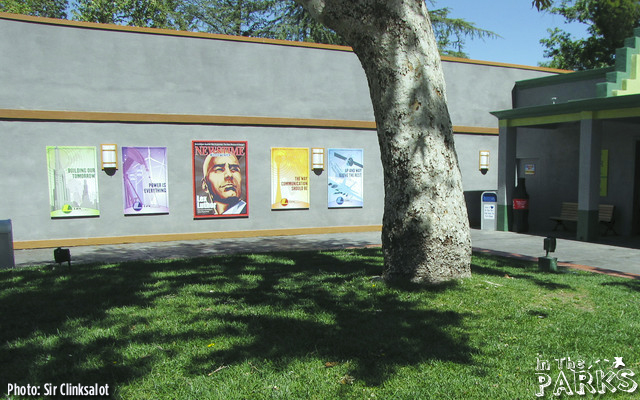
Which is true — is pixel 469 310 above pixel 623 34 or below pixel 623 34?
below

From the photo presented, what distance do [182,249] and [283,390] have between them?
8304 mm

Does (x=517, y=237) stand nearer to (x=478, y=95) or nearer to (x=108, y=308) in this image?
(x=478, y=95)

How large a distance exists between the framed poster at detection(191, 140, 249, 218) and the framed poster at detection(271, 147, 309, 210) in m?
0.81

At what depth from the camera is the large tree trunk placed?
19.9 ft

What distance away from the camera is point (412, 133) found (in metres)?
6.07

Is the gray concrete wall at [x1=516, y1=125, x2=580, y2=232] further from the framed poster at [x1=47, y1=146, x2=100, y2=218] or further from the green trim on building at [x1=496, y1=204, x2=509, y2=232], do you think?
the framed poster at [x1=47, y1=146, x2=100, y2=218]

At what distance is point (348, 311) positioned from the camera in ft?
17.6

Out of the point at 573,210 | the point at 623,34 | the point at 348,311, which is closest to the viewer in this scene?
the point at 348,311

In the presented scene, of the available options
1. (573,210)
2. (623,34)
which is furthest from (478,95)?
(623,34)

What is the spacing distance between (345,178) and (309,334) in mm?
10050

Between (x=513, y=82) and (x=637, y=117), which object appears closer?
(x=637, y=117)

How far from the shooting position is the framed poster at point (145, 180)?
1232cm

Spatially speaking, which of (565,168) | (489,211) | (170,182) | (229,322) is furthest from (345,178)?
(229,322)

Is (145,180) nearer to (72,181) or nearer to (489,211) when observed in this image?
(72,181)
